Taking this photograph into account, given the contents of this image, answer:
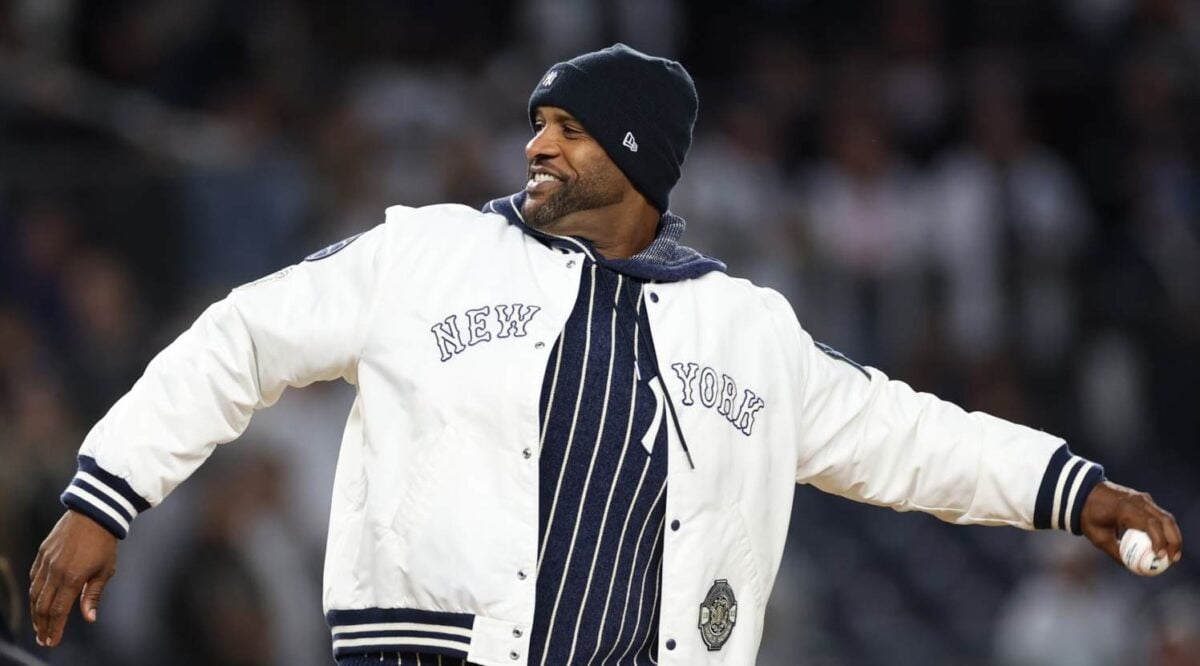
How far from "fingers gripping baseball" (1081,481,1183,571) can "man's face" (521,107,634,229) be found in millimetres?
1285

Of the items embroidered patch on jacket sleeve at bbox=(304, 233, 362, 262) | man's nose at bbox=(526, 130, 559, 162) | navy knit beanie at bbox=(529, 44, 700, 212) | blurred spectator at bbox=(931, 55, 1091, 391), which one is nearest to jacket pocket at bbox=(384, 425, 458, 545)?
embroidered patch on jacket sleeve at bbox=(304, 233, 362, 262)

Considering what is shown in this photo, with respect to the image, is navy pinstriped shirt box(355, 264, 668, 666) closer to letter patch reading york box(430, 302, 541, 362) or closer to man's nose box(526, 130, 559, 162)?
letter patch reading york box(430, 302, 541, 362)

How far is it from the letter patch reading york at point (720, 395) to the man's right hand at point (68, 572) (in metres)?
1.24

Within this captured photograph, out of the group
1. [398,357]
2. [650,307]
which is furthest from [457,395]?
[650,307]

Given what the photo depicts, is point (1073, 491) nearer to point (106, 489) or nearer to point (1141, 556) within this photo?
point (1141, 556)

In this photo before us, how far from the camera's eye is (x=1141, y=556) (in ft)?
14.8

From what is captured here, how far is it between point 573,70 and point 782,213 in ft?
18.9

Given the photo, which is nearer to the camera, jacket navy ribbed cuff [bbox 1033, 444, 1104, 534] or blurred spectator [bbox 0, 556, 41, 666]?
blurred spectator [bbox 0, 556, 41, 666]

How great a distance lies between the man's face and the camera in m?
4.65

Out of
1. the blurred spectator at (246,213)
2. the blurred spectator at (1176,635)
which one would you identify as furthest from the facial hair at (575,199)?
the blurred spectator at (246,213)

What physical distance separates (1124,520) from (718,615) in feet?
3.11

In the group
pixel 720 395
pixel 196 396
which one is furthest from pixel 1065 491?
pixel 196 396

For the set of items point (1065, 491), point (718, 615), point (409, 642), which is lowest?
point (409, 642)

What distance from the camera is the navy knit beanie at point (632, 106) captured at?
4699 millimetres
